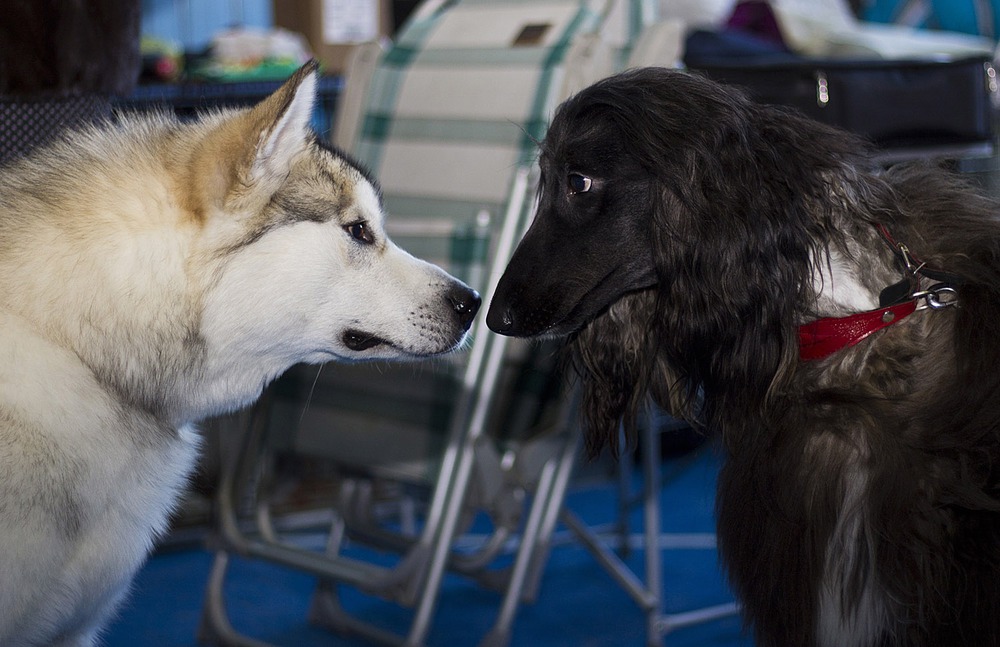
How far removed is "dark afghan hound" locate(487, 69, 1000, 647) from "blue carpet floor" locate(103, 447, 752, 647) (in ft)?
3.44

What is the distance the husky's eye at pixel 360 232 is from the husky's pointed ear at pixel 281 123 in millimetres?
136

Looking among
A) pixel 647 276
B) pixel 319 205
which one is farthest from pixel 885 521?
pixel 319 205

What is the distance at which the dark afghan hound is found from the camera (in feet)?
4.23

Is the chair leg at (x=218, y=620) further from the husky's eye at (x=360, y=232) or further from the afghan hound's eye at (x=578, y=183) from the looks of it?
the afghan hound's eye at (x=578, y=183)

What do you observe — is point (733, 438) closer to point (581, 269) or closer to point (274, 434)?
point (581, 269)

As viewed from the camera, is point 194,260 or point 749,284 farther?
point 194,260

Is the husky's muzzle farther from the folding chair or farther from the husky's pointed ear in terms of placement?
the folding chair

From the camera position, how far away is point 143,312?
4.68 feet

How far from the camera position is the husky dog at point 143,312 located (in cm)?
136

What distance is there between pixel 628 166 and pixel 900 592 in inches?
26.4

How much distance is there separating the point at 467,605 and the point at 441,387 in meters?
0.82

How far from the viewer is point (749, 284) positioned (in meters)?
1.34

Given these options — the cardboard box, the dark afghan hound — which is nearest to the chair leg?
the dark afghan hound

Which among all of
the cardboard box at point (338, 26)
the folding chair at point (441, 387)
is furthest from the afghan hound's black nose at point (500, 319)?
the cardboard box at point (338, 26)
